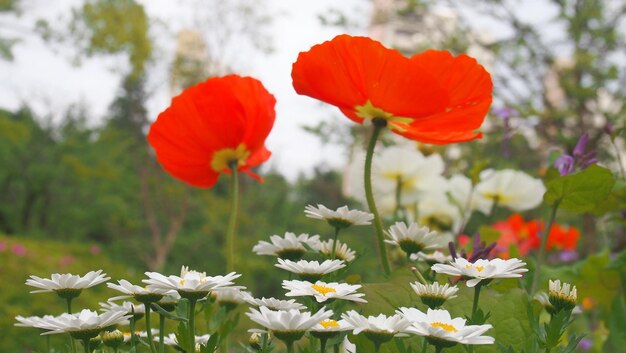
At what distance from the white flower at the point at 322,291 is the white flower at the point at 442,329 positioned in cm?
5

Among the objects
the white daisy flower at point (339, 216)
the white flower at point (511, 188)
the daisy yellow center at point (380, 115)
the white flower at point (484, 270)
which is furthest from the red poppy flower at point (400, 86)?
the white flower at point (511, 188)

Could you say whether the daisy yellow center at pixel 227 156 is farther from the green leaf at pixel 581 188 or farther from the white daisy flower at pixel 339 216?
the green leaf at pixel 581 188

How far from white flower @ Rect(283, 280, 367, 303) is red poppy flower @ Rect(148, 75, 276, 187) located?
1.14 feet

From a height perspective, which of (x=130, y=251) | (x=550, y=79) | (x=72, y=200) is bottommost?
(x=130, y=251)

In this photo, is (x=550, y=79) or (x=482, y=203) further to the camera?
(x=550, y=79)

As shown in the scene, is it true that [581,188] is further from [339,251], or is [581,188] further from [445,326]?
[445,326]

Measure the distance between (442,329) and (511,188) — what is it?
3.55 feet

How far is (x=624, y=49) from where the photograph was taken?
7.16 meters

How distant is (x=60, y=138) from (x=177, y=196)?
2.80 m

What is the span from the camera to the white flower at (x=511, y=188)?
149 cm

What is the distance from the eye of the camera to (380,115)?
2.58 ft

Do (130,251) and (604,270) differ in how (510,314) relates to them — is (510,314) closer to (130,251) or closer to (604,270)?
(604,270)

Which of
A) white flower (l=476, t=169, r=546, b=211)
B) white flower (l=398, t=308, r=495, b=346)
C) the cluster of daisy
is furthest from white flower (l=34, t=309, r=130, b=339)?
white flower (l=476, t=169, r=546, b=211)

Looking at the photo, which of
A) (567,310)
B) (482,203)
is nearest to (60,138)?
(482,203)
